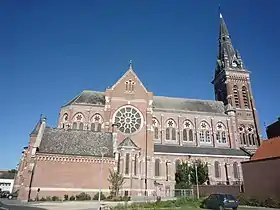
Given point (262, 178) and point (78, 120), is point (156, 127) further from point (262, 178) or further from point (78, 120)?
point (262, 178)

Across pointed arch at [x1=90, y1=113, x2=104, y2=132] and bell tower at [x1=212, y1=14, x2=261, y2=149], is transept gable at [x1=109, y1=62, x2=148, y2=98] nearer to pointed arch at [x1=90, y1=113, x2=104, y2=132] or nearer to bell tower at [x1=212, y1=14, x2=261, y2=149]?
pointed arch at [x1=90, y1=113, x2=104, y2=132]

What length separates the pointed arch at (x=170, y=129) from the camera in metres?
53.9

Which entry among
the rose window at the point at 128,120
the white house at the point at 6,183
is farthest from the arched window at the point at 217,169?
the white house at the point at 6,183

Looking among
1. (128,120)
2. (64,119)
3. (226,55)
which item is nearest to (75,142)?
(64,119)

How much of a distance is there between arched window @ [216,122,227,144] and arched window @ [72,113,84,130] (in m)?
30.6

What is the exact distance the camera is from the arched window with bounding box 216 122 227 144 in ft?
182

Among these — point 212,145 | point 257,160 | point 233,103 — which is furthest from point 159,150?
point 233,103

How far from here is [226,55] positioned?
66438 mm

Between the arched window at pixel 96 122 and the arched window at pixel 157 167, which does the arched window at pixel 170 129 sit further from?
the arched window at pixel 96 122

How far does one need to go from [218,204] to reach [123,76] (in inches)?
1336

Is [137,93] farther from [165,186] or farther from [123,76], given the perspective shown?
[165,186]

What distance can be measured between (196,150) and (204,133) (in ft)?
21.8

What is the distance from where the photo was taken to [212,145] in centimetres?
5450

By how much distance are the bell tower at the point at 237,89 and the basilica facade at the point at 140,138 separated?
22 cm
